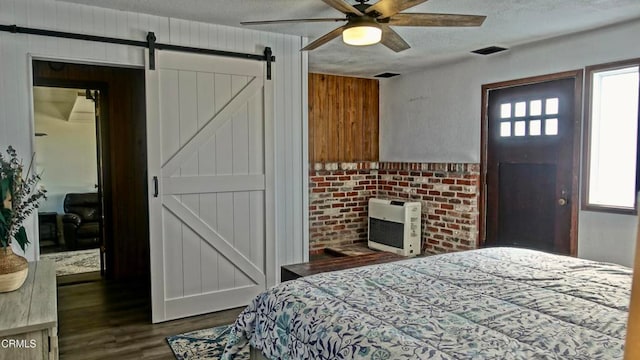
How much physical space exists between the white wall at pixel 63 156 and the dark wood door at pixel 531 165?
19.6ft

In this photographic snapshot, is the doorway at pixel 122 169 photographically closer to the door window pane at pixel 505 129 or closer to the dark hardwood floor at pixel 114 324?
the dark hardwood floor at pixel 114 324

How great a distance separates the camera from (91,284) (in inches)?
178

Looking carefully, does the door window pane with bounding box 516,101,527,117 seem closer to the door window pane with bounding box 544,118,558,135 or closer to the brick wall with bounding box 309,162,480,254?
the door window pane with bounding box 544,118,558,135

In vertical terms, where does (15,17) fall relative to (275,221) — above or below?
above

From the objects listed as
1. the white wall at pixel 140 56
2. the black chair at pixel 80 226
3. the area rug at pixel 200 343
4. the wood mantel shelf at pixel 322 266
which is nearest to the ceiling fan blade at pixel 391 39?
the white wall at pixel 140 56

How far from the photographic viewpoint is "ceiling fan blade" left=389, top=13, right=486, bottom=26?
97.9 inches

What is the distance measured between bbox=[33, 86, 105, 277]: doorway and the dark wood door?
498cm

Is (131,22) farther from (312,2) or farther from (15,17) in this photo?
(312,2)

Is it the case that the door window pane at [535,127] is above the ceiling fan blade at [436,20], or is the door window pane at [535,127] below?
below

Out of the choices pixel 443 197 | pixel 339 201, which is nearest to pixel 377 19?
pixel 443 197

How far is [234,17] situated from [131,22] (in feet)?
2.49

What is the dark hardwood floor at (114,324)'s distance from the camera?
2.95 meters

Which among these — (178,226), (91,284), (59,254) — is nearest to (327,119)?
(178,226)

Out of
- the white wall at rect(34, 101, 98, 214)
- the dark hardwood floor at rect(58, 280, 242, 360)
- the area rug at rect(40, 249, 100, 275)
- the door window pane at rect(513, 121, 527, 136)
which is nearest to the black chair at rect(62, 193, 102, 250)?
the area rug at rect(40, 249, 100, 275)
